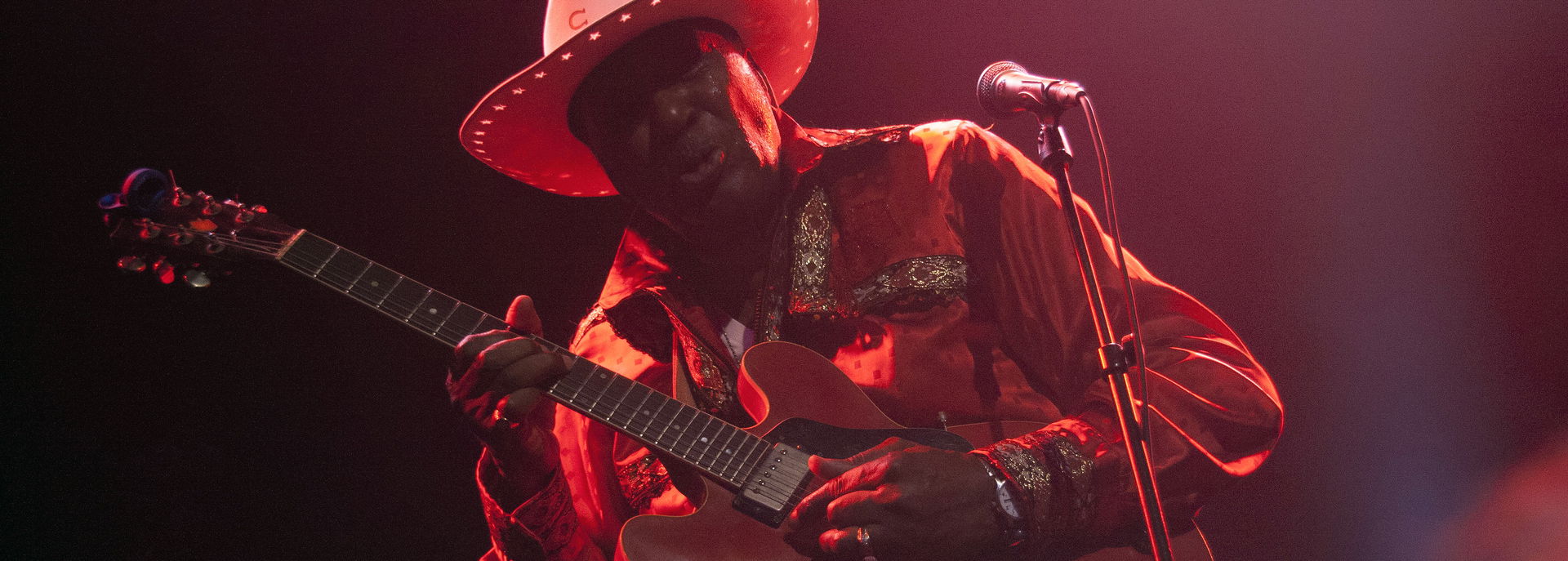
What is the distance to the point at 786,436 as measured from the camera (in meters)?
1.75

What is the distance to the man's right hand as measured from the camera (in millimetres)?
1736

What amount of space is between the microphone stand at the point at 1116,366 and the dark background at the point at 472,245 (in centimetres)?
157

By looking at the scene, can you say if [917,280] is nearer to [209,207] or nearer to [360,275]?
[360,275]

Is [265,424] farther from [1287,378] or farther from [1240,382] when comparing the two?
[1287,378]

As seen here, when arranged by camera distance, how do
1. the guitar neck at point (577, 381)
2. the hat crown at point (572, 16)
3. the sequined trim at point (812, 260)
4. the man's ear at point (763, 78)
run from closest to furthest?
the guitar neck at point (577, 381), the sequined trim at point (812, 260), the hat crown at point (572, 16), the man's ear at point (763, 78)

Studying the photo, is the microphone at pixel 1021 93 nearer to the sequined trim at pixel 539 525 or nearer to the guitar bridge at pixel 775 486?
the guitar bridge at pixel 775 486

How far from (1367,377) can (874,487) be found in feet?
6.85

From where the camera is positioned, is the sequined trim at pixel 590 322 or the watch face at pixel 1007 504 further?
the sequined trim at pixel 590 322

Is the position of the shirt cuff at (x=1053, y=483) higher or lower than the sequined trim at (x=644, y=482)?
higher

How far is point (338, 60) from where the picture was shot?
2793mm

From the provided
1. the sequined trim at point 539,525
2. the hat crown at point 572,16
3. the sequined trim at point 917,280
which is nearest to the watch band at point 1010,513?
the sequined trim at point 917,280

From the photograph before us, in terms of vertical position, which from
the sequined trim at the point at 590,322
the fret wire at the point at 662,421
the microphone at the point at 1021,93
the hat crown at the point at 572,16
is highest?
the microphone at the point at 1021,93

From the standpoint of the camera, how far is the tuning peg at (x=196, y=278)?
1.85m

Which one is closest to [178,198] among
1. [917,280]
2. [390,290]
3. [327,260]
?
[327,260]
